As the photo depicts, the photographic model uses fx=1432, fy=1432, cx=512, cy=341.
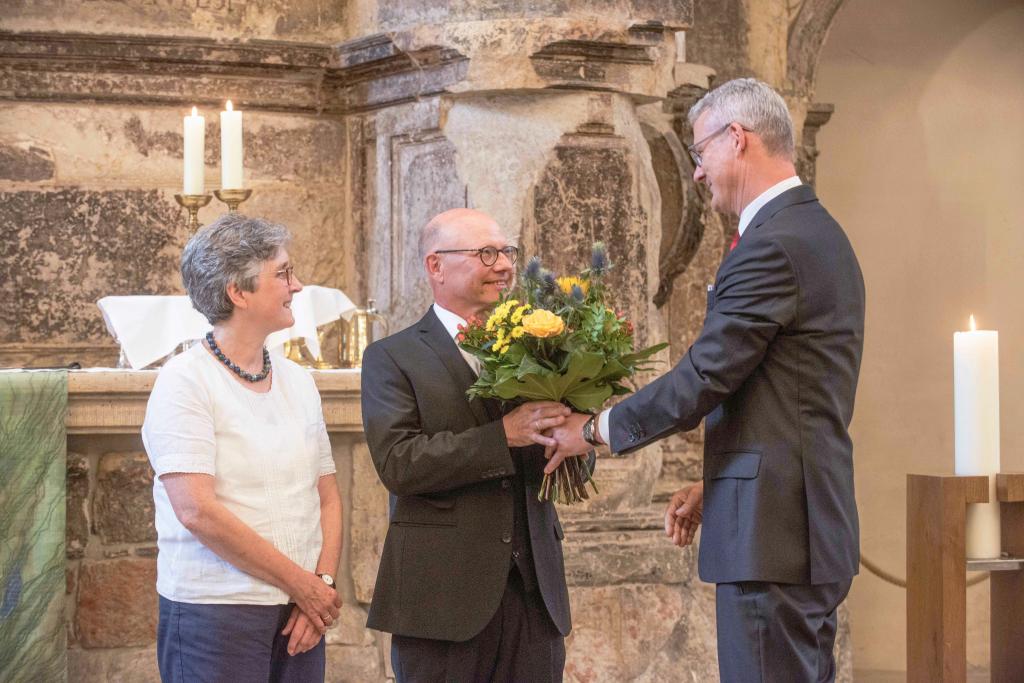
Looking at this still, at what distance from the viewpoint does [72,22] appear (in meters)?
5.02

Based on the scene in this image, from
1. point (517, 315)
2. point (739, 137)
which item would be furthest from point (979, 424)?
point (517, 315)

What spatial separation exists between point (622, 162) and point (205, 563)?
2400 mm

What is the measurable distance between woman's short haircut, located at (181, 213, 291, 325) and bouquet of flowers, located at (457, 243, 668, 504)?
47 cm

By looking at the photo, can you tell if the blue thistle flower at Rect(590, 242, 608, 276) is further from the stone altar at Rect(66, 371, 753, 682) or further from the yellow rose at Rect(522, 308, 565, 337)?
the stone altar at Rect(66, 371, 753, 682)

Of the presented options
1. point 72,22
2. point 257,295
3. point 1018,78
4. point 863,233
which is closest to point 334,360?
point 72,22

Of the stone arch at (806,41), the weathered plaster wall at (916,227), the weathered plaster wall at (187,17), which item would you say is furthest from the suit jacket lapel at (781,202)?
the weathered plaster wall at (916,227)

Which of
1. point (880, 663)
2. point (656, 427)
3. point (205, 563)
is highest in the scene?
point (656, 427)

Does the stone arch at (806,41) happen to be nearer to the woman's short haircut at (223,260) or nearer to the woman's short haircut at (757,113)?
the woman's short haircut at (757,113)

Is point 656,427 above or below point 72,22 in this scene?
below

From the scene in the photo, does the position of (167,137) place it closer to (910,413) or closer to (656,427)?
(656,427)

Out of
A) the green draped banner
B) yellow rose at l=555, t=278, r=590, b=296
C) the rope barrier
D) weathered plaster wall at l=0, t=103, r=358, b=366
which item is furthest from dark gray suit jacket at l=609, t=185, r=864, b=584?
the rope barrier

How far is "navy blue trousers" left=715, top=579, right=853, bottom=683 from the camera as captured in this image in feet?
8.84

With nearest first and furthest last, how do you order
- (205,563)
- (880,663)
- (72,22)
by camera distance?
(205,563) → (72,22) → (880,663)

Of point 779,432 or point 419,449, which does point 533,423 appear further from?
point 779,432
